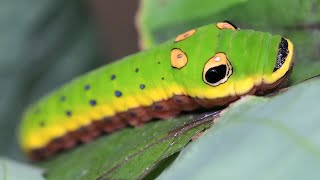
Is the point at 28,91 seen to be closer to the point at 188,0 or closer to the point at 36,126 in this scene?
the point at 36,126

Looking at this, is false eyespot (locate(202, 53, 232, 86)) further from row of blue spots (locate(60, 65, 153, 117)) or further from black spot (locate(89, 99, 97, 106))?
black spot (locate(89, 99, 97, 106))

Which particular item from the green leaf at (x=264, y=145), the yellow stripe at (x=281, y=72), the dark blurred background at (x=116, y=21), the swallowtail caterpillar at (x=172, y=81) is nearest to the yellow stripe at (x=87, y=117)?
the swallowtail caterpillar at (x=172, y=81)

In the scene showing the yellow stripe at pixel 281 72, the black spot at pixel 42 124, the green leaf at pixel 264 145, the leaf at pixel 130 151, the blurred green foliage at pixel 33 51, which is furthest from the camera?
the blurred green foliage at pixel 33 51

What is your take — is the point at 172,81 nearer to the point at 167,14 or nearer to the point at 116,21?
the point at 167,14

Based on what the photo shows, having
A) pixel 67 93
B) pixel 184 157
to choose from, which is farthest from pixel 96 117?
pixel 184 157

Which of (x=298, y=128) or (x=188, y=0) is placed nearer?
(x=298, y=128)

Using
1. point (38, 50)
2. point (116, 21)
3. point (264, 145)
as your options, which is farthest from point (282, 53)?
point (116, 21)

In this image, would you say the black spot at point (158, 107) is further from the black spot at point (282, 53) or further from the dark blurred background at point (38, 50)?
the dark blurred background at point (38, 50)
